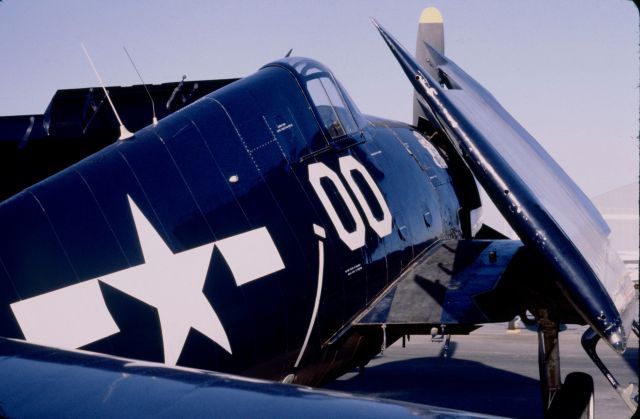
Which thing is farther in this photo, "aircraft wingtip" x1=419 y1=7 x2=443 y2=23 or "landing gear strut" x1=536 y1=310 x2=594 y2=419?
"aircraft wingtip" x1=419 y1=7 x2=443 y2=23

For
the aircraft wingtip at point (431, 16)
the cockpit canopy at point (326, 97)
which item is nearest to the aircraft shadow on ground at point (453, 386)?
the cockpit canopy at point (326, 97)

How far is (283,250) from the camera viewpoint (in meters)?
4.39

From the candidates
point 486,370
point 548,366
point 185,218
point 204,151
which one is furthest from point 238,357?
point 486,370

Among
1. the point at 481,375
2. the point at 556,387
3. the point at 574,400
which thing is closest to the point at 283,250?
the point at 556,387

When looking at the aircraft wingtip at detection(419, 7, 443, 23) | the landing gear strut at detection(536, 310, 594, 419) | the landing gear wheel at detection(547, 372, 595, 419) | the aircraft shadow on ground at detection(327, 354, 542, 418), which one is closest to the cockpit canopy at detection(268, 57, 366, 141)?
the landing gear strut at detection(536, 310, 594, 419)

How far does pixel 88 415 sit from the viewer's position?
1.34m

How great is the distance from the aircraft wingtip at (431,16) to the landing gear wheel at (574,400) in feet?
23.0

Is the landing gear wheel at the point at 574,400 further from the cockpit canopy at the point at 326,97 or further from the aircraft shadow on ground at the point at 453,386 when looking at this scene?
the cockpit canopy at the point at 326,97

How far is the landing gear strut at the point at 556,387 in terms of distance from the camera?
6652 millimetres

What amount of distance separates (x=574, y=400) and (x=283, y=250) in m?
3.94

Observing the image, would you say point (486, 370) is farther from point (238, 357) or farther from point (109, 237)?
point (109, 237)

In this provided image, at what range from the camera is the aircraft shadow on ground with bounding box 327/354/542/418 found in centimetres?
1006

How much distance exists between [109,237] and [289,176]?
1682mm

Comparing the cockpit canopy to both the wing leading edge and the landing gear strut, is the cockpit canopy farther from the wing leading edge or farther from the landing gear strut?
the landing gear strut
